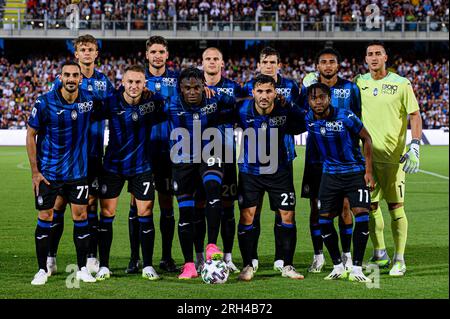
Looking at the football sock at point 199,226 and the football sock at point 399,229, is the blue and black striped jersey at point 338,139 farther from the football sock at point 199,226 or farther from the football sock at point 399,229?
the football sock at point 199,226

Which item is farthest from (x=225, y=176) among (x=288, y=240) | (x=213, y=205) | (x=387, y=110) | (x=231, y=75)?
(x=231, y=75)

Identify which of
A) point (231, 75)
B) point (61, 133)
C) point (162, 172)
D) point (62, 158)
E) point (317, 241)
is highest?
point (231, 75)

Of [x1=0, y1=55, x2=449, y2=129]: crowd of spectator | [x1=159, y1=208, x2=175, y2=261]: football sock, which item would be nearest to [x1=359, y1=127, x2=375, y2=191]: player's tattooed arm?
[x1=159, y1=208, x2=175, y2=261]: football sock

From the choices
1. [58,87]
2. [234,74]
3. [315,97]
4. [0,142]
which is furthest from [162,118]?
[234,74]

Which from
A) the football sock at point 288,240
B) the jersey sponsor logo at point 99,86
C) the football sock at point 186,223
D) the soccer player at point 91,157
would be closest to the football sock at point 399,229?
the football sock at point 288,240

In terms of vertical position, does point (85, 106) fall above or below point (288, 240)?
above

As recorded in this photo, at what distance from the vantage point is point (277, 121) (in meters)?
7.48

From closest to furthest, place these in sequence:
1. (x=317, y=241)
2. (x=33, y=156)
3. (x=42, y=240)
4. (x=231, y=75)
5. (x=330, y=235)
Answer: (x=33, y=156), (x=42, y=240), (x=330, y=235), (x=317, y=241), (x=231, y=75)

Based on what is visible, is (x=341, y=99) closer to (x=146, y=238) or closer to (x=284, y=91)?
(x=284, y=91)

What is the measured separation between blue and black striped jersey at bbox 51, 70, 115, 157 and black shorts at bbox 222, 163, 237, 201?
120 cm

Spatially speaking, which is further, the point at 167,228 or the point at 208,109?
the point at 167,228

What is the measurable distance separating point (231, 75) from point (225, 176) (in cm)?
3213

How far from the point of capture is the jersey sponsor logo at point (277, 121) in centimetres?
747

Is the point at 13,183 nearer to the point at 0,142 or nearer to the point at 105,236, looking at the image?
the point at 105,236
